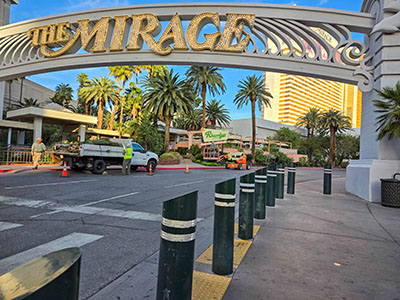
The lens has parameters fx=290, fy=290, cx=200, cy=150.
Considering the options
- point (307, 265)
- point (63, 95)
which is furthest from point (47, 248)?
point (63, 95)

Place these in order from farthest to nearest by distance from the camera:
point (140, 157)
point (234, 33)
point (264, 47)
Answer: point (140, 157) < point (234, 33) < point (264, 47)

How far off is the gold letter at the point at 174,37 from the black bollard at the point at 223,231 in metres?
10.9

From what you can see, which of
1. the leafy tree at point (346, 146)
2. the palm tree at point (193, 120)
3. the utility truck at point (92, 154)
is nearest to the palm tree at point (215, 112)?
the palm tree at point (193, 120)

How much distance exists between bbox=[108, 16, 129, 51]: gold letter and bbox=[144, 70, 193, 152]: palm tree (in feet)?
75.8

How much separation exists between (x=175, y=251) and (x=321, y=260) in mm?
2675

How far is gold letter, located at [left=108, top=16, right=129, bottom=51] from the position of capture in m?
13.8

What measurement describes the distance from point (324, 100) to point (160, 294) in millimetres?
204908

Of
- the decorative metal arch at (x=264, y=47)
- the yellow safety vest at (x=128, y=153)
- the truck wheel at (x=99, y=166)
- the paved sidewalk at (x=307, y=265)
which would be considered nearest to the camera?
the paved sidewalk at (x=307, y=265)

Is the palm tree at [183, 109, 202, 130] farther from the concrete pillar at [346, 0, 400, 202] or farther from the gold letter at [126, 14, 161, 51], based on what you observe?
the concrete pillar at [346, 0, 400, 202]

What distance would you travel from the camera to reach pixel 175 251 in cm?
230

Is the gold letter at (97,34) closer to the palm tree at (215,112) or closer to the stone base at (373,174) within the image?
the stone base at (373,174)

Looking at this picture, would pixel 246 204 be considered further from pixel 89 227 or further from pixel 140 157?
pixel 140 157

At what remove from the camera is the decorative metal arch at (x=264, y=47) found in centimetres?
1117

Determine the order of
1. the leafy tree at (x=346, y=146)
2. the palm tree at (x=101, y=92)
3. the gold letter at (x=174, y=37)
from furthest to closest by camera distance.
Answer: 1. the leafy tree at (x=346, y=146)
2. the palm tree at (x=101, y=92)
3. the gold letter at (x=174, y=37)
